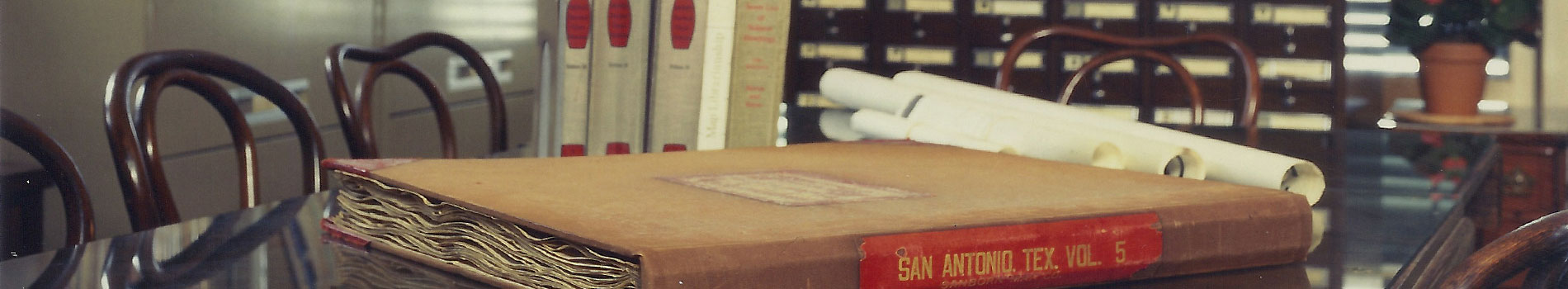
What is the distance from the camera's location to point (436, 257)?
54 cm

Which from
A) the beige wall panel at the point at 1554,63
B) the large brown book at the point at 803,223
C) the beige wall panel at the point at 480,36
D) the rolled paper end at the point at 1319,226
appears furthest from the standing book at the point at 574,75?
the beige wall panel at the point at 1554,63

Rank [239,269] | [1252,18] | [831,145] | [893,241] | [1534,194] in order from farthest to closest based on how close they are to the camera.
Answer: [1252,18]
[1534,194]
[831,145]
[239,269]
[893,241]

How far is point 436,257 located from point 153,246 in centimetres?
18

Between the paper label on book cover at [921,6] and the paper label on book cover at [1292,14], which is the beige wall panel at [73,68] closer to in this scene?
the paper label on book cover at [921,6]

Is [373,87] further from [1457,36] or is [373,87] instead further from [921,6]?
[1457,36]

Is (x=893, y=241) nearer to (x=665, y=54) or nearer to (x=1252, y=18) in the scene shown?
(x=665, y=54)

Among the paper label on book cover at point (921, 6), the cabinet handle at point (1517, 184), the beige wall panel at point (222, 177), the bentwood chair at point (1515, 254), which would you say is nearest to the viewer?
the bentwood chair at point (1515, 254)

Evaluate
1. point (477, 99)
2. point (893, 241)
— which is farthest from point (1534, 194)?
point (477, 99)

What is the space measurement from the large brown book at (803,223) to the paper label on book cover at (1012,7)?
3.14 m

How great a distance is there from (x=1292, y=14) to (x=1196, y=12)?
0.25 meters

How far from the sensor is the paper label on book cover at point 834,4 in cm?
387

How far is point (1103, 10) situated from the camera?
3.71m

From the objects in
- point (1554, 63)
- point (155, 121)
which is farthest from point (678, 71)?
point (1554, 63)

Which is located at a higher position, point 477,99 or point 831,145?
point 831,145
